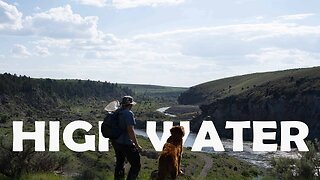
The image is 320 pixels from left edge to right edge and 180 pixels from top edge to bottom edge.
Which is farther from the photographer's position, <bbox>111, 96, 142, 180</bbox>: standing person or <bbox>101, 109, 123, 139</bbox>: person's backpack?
<bbox>101, 109, 123, 139</bbox>: person's backpack

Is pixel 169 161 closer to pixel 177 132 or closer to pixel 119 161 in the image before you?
pixel 177 132

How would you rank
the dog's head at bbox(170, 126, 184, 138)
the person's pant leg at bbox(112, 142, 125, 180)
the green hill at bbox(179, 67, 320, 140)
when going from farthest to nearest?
the green hill at bbox(179, 67, 320, 140) < the person's pant leg at bbox(112, 142, 125, 180) < the dog's head at bbox(170, 126, 184, 138)

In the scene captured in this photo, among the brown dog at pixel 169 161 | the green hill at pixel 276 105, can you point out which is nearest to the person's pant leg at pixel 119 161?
the brown dog at pixel 169 161

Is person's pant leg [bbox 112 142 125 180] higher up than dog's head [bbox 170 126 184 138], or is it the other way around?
dog's head [bbox 170 126 184 138]

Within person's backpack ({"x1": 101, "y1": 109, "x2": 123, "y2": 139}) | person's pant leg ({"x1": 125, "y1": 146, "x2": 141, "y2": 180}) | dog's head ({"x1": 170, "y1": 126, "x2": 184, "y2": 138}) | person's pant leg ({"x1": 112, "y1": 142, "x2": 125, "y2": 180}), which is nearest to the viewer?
dog's head ({"x1": 170, "y1": 126, "x2": 184, "y2": 138})

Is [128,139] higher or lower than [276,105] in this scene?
higher

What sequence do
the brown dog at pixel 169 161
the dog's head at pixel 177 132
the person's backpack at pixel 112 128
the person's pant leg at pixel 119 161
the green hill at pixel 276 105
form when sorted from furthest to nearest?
the green hill at pixel 276 105 → the person's pant leg at pixel 119 161 → the person's backpack at pixel 112 128 → the dog's head at pixel 177 132 → the brown dog at pixel 169 161

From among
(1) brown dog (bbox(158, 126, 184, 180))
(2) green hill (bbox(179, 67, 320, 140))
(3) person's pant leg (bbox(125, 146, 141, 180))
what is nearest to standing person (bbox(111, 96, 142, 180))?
(3) person's pant leg (bbox(125, 146, 141, 180))

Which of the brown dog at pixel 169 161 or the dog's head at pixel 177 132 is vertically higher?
the dog's head at pixel 177 132

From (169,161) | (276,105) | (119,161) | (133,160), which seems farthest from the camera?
→ (276,105)

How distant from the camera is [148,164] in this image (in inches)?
2813

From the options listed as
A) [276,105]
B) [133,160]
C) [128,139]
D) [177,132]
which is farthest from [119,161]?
[276,105]

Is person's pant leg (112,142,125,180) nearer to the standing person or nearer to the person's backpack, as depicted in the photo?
the standing person

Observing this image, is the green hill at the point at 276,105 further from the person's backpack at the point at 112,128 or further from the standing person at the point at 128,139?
the person's backpack at the point at 112,128
